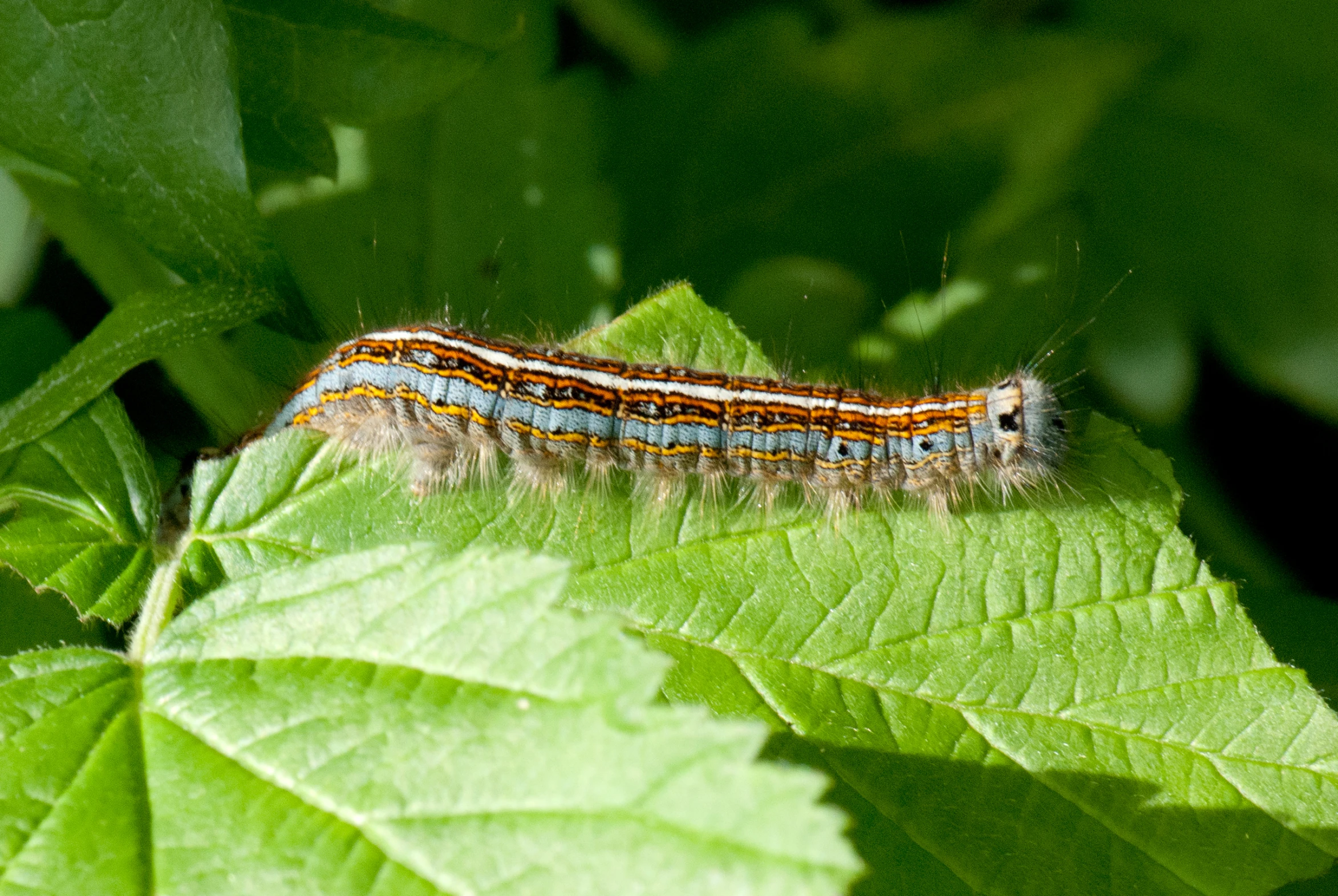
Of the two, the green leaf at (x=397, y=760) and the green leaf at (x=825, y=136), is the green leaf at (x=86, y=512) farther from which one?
the green leaf at (x=825, y=136)

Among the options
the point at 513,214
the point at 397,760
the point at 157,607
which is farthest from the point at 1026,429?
the point at 157,607

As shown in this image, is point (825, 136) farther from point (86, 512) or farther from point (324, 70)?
point (86, 512)

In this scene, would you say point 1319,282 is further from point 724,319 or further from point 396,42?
point 396,42

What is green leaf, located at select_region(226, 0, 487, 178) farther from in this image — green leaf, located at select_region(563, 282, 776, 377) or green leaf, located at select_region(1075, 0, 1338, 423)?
green leaf, located at select_region(1075, 0, 1338, 423)

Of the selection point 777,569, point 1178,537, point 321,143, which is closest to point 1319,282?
point 1178,537

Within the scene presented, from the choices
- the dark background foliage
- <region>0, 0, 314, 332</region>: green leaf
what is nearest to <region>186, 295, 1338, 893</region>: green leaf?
<region>0, 0, 314, 332</region>: green leaf
